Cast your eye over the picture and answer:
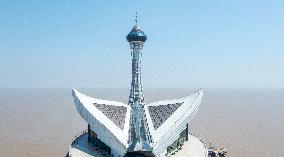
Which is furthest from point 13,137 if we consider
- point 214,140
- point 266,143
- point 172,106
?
point 266,143

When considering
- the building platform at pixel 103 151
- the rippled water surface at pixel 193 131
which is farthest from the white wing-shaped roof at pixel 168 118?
the rippled water surface at pixel 193 131

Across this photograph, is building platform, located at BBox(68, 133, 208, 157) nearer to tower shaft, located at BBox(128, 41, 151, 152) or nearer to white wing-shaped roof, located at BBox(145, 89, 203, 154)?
white wing-shaped roof, located at BBox(145, 89, 203, 154)

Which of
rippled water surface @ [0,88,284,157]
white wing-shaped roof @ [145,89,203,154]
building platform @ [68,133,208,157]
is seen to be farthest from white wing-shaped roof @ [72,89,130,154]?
rippled water surface @ [0,88,284,157]

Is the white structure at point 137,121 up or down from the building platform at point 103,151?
up

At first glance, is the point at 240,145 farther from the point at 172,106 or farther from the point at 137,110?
the point at 137,110

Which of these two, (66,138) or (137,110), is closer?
(137,110)

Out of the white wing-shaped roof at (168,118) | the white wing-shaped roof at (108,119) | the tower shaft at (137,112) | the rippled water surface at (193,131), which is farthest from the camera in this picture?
the rippled water surface at (193,131)

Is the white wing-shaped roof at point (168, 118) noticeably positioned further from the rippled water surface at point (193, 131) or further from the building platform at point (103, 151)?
the rippled water surface at point (193, 131)
